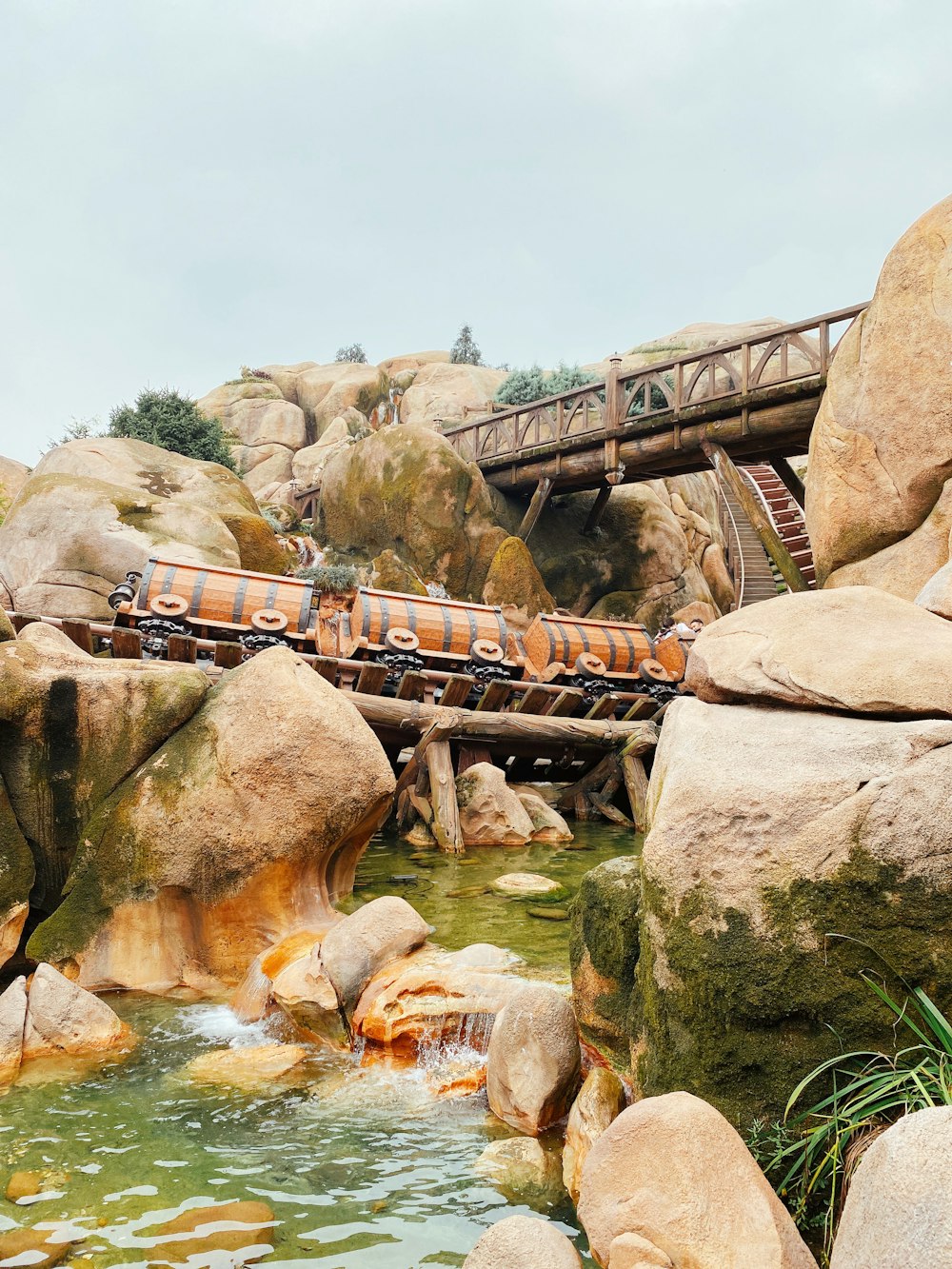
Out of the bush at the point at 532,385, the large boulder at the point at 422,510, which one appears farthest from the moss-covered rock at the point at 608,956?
the bush at the point at 532,385

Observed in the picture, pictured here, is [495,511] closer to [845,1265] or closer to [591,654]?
[591,654]

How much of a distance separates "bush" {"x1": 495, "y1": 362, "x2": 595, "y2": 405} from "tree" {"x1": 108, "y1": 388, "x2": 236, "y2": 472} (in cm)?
921

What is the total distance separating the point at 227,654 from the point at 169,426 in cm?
1484

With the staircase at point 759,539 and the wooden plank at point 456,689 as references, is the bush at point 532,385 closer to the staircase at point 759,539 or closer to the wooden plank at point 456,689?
the staircase at point 759,539

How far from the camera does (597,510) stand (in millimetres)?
24547

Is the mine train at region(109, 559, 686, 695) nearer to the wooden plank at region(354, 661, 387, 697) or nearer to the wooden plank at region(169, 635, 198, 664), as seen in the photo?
the wooden plank at region(169, 635, 198, 664)

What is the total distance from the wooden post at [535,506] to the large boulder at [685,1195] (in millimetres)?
19755

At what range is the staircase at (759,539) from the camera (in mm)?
23416

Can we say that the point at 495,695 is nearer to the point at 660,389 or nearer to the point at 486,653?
the point at 486,653

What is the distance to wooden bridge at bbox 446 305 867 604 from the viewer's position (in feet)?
53.7

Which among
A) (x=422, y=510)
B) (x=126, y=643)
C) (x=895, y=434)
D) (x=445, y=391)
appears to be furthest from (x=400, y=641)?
(x=445, y=391)

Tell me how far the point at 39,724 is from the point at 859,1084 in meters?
5.41

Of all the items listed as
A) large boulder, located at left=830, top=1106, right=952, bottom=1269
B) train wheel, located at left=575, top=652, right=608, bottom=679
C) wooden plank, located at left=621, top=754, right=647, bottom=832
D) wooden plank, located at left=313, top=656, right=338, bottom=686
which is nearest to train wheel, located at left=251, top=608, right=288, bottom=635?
wooden plank, located at left=313, top=656, right=338, bottom=686

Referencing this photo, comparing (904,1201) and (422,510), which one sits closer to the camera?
(904,1201)
